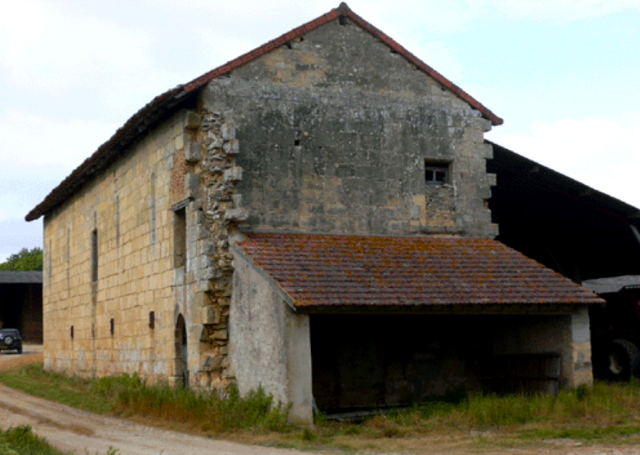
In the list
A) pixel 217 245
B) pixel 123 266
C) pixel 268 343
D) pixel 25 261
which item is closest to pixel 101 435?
pixel 268 343

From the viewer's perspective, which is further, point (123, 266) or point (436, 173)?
point (123, 266)

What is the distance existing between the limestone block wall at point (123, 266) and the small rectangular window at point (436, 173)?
195 inches

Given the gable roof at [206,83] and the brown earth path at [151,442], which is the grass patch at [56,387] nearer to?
the brown earth path at [151,442]

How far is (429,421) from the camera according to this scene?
1252 cm

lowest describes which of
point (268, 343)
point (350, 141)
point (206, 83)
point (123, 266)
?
point (268, 343)

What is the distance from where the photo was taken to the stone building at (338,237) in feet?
46.4

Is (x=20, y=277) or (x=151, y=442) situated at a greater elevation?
(x=20, y=277)

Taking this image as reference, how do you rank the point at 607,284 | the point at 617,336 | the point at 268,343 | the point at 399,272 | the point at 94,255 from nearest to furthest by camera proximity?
the point at 268,343, the point at 399,272, the point at 617,336, the point at 94,255, the point at 607,284

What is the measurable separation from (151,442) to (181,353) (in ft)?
14.0

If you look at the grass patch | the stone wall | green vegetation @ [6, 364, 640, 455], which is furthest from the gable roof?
the grass patch

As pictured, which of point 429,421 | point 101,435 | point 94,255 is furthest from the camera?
point 94,255

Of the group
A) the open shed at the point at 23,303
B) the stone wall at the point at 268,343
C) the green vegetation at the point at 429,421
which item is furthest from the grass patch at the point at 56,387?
the open shed at the point at 23,303

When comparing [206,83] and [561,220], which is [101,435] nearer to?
[206,83]

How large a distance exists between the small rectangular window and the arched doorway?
5.69 metres
